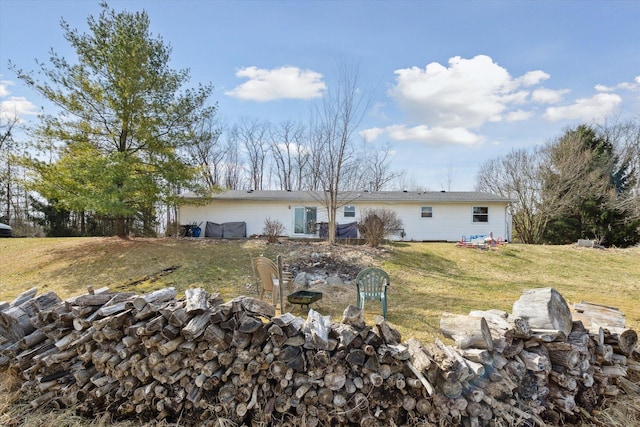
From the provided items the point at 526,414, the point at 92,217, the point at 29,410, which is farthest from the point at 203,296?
the point at 92,217

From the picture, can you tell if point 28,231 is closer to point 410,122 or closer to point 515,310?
point 410,122

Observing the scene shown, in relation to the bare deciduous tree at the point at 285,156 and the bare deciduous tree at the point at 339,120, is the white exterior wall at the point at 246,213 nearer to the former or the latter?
the bare deciduous tree at the point at 339,120

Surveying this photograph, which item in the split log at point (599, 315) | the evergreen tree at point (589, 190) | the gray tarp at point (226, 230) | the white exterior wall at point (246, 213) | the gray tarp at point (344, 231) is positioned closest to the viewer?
the split log at point (599, 315)

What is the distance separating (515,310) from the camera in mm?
2943

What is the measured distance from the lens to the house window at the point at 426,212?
53.2 feet

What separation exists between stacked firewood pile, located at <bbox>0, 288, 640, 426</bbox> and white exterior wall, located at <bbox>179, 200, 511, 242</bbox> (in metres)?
13.4

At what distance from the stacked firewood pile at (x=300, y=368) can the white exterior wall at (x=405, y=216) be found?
13350mm

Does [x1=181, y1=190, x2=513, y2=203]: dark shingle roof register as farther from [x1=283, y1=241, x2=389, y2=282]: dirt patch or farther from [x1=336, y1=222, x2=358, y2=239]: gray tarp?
[x1=283, y1=241, x2=389, y2=282]: dirt patch

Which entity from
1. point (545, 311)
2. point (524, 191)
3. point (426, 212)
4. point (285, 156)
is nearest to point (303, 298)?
point (545, 311)

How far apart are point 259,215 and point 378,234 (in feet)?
24.5

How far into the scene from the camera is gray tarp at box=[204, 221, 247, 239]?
1605cm

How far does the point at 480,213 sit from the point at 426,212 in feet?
9.22

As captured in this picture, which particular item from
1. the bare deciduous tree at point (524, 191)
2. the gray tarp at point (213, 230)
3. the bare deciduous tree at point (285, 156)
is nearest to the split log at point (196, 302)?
the gray tarp at point (213, 230)

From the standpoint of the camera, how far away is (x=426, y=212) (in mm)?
16219
